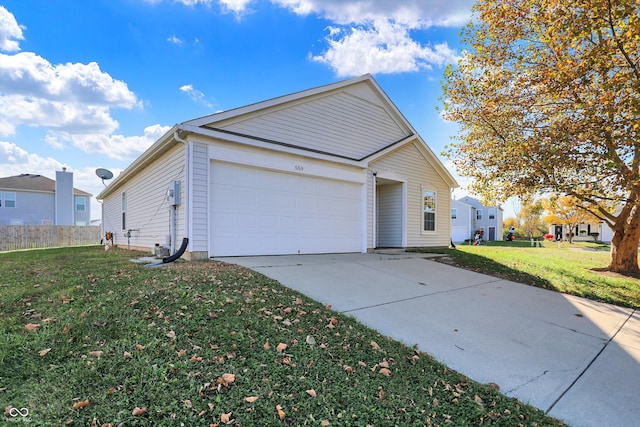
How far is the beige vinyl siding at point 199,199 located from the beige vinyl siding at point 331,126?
0.91 meters

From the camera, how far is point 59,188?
2503cm

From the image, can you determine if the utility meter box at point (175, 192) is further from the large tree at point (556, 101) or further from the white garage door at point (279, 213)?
the large tree at point (556, 101)

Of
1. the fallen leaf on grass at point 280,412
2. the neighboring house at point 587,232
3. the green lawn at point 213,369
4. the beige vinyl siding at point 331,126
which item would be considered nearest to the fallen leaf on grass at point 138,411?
the green lawn at point 213,369

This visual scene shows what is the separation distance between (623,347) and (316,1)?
31.7 ft

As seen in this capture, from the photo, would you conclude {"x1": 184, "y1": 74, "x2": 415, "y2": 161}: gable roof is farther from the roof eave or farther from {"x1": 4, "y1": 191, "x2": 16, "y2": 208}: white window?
{"x1": 4, "y1": 191, "x2": 16, "y2": 208}: white window

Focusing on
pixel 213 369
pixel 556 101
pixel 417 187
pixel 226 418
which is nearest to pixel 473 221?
pixel 417 187

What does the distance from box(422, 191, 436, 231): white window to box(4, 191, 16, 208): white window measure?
97.6 ft

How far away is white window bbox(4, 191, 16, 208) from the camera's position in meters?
23.6

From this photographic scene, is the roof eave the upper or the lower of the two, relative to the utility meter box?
upper

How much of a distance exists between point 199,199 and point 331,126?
4870mm

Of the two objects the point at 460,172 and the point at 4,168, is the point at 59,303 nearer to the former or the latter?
the point at 460,172

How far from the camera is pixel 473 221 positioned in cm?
3778

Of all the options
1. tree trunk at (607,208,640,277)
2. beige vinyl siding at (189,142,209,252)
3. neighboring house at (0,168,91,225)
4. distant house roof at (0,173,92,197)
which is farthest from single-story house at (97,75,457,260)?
distant house roof at (0,173,92,197)

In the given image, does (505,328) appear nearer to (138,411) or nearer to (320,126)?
(138,411)
